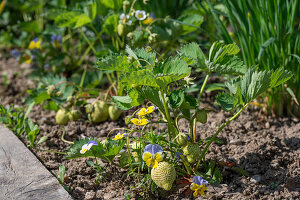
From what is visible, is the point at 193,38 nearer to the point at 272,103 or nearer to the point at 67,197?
the point at 272,103

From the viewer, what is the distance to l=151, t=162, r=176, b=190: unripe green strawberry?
1294 mm

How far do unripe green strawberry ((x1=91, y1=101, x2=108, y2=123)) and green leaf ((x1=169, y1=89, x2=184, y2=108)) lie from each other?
646mm

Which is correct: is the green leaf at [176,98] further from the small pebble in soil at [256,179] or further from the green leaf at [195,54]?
the small pebble in soil at [256,179]

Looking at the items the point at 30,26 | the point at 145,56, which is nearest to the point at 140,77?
the point at 145,56

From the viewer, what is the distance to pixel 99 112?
191cm

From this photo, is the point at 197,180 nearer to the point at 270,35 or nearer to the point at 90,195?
the point at 90,195

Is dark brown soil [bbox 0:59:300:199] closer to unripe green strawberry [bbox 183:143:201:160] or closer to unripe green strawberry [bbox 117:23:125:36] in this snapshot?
unripe green strawberry [bbox 183:143:201:160]

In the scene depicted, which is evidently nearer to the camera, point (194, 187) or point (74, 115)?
point (194, 187)

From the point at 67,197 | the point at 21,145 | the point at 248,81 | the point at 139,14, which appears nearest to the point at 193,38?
the point at 139,14

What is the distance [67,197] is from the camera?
1.34 metres

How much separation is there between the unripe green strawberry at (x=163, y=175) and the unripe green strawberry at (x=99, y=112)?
26.4 inches

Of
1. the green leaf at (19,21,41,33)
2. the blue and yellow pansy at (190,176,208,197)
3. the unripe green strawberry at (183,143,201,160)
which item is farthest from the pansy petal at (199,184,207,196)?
the green leaf at (19,21,41,33)

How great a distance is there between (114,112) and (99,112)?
72mm

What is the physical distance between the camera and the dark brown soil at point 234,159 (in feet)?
4.65
